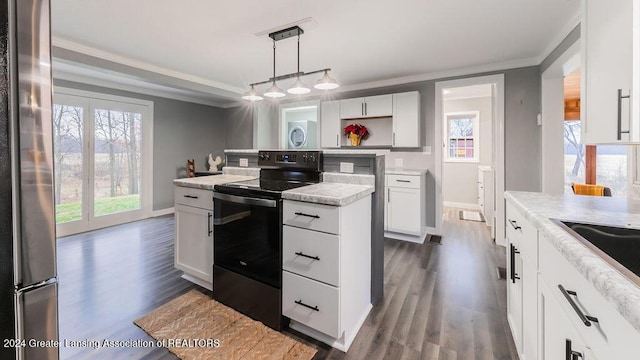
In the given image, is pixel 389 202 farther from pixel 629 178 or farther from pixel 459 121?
pixel 459 121

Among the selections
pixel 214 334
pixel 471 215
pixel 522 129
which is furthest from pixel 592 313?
pixel 471 215

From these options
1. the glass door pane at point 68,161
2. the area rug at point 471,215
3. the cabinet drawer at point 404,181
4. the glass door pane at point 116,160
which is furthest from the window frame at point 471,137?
the glass door pane at point 68,161

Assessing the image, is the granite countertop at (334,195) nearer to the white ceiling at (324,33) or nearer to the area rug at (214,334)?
the area rug at (214,334)

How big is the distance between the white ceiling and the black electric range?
1.24 meters

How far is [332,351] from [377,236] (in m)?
0.83

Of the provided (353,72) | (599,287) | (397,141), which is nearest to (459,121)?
(397,141)

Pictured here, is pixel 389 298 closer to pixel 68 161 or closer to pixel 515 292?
pixel 515 292

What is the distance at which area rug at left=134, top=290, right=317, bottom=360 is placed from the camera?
1.57m

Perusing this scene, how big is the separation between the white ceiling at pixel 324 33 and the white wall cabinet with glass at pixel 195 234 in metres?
1.52

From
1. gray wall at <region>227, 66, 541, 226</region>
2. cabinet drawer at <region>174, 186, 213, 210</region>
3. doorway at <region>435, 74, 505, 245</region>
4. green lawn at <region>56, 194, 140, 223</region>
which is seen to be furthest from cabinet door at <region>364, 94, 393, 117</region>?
green lawn at <region>56, 194, 140, 223</region>

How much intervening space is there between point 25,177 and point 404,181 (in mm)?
3524

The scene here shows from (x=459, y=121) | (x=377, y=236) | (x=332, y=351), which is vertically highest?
(x=459, y=121)

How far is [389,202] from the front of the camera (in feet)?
12.3

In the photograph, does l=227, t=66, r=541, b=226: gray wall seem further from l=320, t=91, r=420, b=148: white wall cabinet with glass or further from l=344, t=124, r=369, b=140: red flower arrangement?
l=344, t=124, r=369, b=140: red flower arrangement
